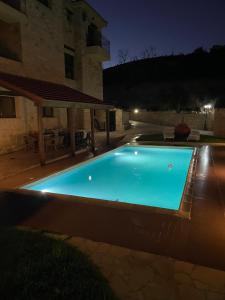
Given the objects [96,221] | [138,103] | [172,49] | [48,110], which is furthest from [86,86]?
[172,49]

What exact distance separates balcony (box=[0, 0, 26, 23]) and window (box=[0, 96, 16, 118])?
4182 mm

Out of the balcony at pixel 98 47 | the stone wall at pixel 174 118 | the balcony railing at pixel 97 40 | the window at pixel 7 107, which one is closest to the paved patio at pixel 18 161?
the window at pixel 7 107

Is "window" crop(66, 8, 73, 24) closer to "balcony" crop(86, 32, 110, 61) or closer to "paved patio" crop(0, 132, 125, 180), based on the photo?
"balcony" crop(86, 32, 110, 61)

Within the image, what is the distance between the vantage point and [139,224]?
4375 mm

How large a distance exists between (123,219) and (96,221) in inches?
21.4

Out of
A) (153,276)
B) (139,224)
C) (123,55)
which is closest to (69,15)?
(139,224)

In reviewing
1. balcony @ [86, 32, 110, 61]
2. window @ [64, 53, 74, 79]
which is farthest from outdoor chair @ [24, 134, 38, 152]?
balcony @ [86, 32, 110, 61]

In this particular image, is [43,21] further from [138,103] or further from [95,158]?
[138,103]

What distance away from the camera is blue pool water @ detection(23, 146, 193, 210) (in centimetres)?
735

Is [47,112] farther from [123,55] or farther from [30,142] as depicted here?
[123,55]

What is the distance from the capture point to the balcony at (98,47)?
21.3m

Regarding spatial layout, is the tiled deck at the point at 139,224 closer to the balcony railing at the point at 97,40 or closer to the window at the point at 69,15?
the window at the point at 69,15

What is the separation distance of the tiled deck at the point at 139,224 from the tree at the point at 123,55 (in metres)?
76.2

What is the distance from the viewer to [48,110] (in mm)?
15375
